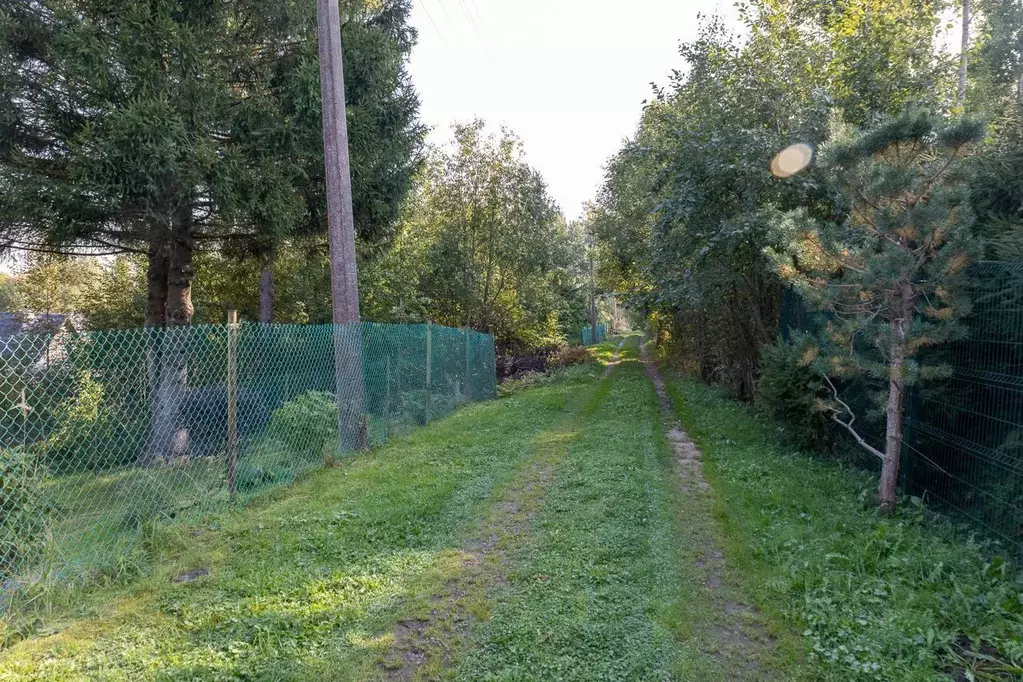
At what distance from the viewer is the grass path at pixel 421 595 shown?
9.82 ft

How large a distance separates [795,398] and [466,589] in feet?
16.5

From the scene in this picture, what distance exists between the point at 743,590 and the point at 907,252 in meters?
2.73

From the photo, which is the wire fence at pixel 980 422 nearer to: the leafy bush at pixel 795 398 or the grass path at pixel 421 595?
the leafy bush at pixel 795 398

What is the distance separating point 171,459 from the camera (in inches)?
220

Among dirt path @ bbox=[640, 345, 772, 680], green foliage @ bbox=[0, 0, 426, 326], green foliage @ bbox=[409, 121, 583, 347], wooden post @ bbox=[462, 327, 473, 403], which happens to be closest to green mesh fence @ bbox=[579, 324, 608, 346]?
green foliage @ bbox=[409, 121, 583, 347]

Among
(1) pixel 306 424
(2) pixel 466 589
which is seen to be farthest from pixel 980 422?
(1) pixel 306 424

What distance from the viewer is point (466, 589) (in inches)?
151

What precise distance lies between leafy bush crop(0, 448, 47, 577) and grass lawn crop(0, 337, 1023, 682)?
0.30 m

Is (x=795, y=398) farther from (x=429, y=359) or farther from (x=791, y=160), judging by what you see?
(x=429, y=359)

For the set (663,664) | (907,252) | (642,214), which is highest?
(642,214)

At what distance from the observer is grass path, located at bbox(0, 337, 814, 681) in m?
2.99

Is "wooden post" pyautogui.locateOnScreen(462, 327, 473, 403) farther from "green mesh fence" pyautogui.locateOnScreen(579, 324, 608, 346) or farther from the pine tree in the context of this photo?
"green mesh fence" pyautogui.locateOnScreen(579, 324, 608, 346)

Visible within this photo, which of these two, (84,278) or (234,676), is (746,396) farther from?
(84,278)

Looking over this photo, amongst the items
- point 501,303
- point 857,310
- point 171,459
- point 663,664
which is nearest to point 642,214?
point 501,303
